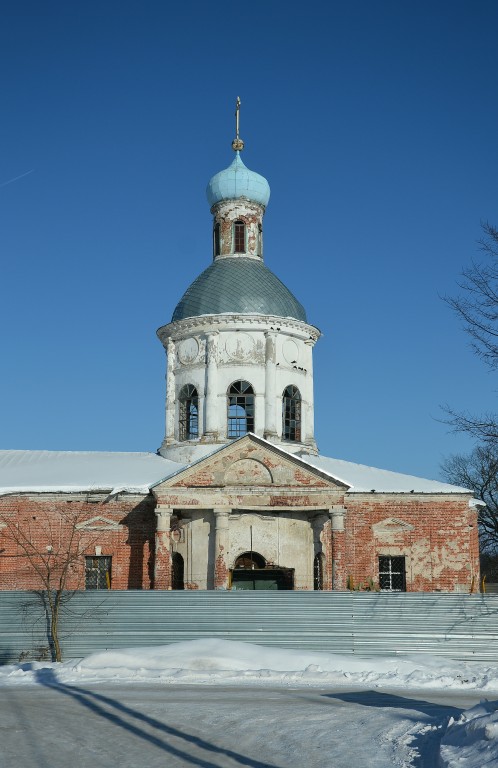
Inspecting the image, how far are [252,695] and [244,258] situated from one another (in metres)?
17.9

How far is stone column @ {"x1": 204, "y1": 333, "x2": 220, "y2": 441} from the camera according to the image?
26.2m

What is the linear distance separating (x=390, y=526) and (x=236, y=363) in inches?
246

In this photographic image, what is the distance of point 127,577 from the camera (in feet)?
79.0

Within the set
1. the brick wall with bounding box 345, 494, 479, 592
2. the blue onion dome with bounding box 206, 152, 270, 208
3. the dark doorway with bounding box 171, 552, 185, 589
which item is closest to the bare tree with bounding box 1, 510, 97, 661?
the dark doorway with bounding box 171, 552, 185, 589

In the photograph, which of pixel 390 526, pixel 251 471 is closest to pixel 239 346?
pixel 251 471

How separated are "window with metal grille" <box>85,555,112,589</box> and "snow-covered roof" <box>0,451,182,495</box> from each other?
190cm

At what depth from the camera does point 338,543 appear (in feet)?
75.1

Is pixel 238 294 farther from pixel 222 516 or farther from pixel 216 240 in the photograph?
pixel 222 516

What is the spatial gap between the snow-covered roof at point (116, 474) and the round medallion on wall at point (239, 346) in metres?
2.98

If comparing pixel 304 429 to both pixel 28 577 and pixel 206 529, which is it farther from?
pixel 28 577

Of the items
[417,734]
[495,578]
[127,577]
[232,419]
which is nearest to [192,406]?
[232,419]

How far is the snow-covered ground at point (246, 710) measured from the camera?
8594 mm

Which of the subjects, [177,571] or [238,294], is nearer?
[177,571]

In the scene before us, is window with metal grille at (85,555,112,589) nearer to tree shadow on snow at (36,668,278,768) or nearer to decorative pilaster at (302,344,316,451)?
decorative pilaster at (302,344,316,451)
